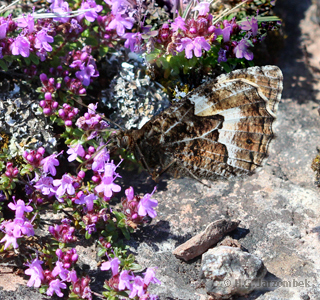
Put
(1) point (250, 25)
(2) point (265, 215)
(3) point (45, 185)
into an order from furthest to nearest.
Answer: (1) point (250, 25)
(2) point (265, 215)
(3) point (45, 185)

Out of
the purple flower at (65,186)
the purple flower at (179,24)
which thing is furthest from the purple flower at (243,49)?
the purple flower at (65,186)

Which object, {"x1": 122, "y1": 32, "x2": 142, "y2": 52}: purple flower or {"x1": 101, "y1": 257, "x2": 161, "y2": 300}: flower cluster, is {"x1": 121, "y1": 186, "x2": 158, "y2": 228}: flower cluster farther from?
{"x1": 122, "y1": 32, "x2": 142, "y2": 52}: purple flower

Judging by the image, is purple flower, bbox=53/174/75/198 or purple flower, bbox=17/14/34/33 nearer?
purple flower, bbox=53/174/75/198

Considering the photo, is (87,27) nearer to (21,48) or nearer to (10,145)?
(21,48)

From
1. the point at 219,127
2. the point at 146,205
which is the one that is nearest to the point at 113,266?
the point at 146,205

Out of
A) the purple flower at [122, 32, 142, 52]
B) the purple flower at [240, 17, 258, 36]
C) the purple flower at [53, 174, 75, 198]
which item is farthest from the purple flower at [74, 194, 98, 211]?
the purple flower at [240, 17, 258, 36]

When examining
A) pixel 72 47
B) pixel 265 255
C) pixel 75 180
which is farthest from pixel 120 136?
pixel 265 255

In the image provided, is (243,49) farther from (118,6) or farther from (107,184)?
(107,184)
